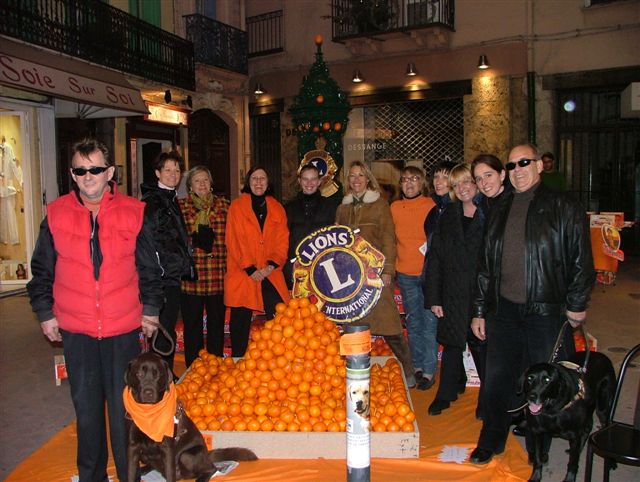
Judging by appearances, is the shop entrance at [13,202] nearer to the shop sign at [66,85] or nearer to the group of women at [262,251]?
the shop sign at [66,85]

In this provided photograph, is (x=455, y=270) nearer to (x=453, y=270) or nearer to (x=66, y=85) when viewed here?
(x=453, y=270)

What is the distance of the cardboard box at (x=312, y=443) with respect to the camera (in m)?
4.09

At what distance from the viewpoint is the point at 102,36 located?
1295 cm

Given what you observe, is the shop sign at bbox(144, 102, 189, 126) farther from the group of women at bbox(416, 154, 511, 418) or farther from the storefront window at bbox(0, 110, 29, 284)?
the group of women at bbox(416, 154, 511, 418)

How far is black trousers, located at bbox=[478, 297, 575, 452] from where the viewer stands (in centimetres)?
384

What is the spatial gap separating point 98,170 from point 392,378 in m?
2.68

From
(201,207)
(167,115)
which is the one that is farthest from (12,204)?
(201,207)

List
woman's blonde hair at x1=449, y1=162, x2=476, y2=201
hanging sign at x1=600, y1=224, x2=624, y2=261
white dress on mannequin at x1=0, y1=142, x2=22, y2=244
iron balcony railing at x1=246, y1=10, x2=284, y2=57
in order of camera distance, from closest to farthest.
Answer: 1. woman's blonde hair at x1=449, y1=162, x2=476, y2=201
2. hanging sign at x1=600, y1=224, x2=624, y2=261
3. white dress on mannequin at x1=0, y1=142, x2=22, y2=244
4. iron balcony railing at x1=246, y1=10, x2=284, y2=57

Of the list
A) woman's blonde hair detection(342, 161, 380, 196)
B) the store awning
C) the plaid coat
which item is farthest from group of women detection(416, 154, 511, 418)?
the store awning

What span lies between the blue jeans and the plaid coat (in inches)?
63.9

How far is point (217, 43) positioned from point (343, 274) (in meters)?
13.7

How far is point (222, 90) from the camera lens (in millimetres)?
17797

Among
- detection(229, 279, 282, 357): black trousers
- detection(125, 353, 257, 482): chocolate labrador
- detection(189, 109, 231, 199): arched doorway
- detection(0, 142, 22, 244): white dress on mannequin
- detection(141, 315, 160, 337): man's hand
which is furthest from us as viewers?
detection(189, 109, 231, 199): arched doorway

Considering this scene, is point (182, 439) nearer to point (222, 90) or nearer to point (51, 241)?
point (51, 241)
